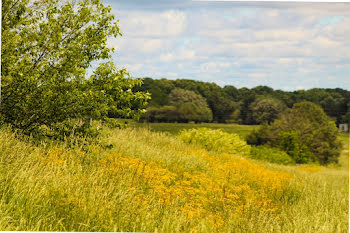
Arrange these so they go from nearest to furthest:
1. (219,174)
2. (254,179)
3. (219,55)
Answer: (219,55) < (219,174) < (254,179)

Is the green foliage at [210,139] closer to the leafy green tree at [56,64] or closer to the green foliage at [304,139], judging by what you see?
the leafy green tree at [56,64]

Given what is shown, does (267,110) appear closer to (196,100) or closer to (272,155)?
(272,155)

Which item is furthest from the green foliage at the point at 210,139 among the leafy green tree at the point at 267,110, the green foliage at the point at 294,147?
the green foliage at the point at 294,147

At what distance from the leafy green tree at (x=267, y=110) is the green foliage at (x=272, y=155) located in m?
2.52

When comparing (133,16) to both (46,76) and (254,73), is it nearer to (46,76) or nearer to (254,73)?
(46,76)

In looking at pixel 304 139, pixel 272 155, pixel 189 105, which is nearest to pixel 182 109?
pixel 189 105

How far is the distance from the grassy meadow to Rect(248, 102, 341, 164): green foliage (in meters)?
14.9

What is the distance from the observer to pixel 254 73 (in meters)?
7.23

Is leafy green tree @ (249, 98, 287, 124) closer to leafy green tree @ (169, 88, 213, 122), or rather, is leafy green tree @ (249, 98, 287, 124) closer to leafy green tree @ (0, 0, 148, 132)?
leafy green tree @ (169, 88, 213, 122)

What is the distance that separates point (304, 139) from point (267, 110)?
8061mm

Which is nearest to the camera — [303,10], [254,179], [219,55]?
[303,10]

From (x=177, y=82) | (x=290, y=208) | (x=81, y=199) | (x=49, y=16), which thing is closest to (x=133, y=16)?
(x=49, y=16)

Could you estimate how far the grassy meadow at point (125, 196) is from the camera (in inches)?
139

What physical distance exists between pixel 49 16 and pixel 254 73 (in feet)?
13.6
